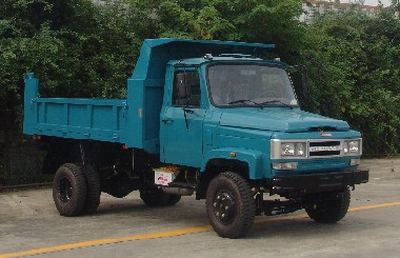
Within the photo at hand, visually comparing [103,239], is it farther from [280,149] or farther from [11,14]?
[11,14]

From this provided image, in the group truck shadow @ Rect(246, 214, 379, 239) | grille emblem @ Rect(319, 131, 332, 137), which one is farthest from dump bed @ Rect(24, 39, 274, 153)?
grille emblem @ Rect(319, 131, 332, 137)

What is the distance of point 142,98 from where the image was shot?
9930 millimetres

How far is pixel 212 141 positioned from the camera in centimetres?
926

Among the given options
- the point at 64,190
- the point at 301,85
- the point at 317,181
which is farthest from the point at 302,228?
the point at 64,190

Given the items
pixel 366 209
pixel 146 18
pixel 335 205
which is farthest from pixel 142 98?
pixel 146 18

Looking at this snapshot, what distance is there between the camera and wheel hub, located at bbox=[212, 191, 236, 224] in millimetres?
8828

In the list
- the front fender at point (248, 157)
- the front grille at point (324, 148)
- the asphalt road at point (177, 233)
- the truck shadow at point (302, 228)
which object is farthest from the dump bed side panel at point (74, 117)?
the front grille at point (324, 148)

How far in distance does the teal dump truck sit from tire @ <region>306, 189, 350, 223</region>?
2cm

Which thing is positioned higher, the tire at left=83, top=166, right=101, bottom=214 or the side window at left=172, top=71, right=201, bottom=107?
the side window at left=172, top=71, right=201, bottom=107

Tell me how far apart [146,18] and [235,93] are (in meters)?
9.67

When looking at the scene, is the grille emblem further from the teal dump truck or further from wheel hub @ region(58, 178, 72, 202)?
wheel hub @ region(58, 178, 72, 202)

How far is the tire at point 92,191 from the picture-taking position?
36.4 feet

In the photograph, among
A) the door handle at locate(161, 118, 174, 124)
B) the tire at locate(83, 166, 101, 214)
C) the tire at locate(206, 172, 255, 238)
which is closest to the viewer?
the tire at locate(206, 172, 255, 238)

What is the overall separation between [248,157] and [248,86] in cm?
146
